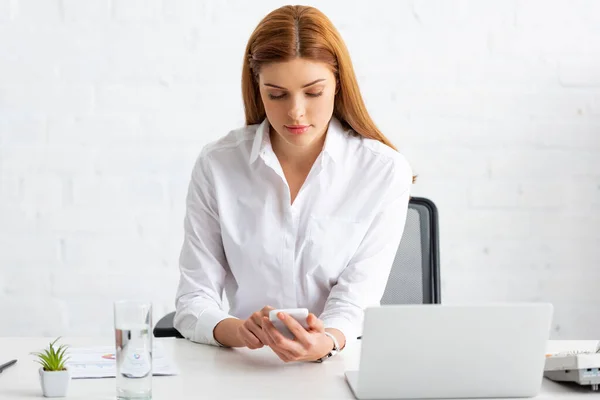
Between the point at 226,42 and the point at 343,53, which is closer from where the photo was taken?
the point at 343,53

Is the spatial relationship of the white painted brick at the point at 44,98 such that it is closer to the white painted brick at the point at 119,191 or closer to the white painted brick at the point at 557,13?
the white painted brick at the point at 119,191

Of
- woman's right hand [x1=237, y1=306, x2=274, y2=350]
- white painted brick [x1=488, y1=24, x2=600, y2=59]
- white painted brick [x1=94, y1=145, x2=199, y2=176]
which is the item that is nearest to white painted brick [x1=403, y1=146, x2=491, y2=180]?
white painted brick [x1=488, y1=24, x2=600, y2=59]

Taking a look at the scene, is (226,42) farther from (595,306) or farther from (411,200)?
(595,306)

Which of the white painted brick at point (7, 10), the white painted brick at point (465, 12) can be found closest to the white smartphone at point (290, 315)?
the white painted brick at point (465, 12)

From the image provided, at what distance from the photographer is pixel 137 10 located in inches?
105

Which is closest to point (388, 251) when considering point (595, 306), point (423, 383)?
point (423, 383)

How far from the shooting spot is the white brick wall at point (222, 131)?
8.73 ft

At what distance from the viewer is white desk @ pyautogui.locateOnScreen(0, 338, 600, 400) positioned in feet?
4.20

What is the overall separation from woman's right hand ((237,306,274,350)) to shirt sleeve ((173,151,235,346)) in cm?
23

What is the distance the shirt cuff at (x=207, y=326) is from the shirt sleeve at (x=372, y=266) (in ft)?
0.69

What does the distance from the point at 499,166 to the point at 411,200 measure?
2.52 ft

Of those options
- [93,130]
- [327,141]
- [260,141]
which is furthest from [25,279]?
[327,141]

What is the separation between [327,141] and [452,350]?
2.55 ft

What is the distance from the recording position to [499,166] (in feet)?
9.11
